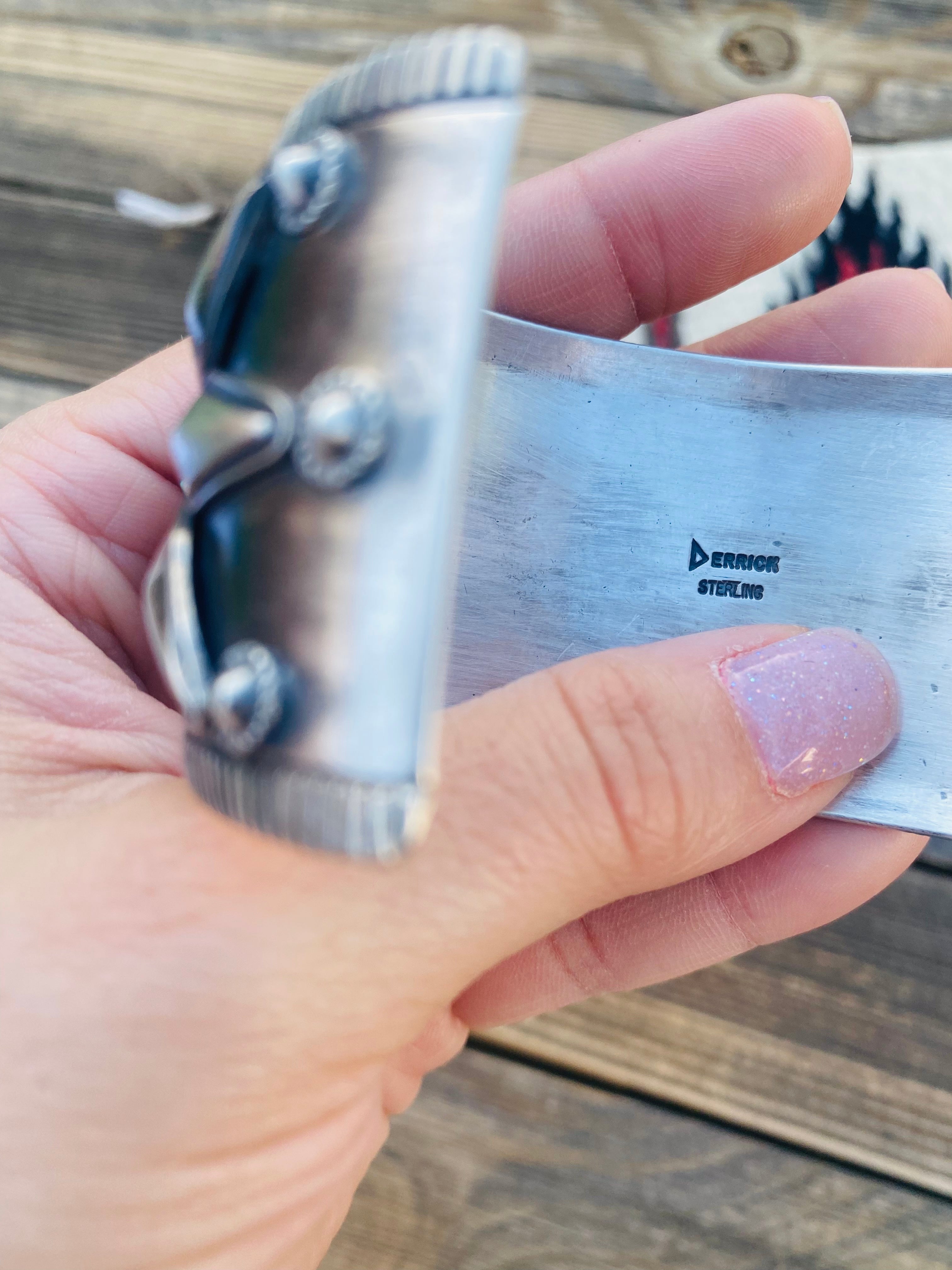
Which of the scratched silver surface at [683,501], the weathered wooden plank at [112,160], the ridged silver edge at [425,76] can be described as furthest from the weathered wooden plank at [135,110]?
the ridged silver edge at [425,76]

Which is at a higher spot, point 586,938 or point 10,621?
point 10,621

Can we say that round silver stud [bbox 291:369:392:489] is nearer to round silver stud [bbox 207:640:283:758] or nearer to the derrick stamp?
round silver stud [bbox 207:640:283:758]

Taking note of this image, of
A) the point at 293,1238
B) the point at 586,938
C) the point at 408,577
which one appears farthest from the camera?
the point at 586,938

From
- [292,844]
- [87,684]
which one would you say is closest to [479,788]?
[292,844]

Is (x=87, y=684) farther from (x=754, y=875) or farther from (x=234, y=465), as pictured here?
(x=754, y=875)

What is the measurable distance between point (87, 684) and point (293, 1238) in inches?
7.8

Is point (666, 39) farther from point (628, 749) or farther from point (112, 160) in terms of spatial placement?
point (628, 749)

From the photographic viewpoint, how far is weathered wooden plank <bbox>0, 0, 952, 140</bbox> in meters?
0.55

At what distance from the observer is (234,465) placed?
0.21m

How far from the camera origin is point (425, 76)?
20 cm

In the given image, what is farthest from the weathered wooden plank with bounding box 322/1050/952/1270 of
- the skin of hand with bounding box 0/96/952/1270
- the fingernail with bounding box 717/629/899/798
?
the fingernail with bounding box 717/629/899/798

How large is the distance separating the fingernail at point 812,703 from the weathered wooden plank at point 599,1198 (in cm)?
26

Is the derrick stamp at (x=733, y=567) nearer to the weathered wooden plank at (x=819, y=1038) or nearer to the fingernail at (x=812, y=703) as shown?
the fingernail at (x=812, y=703)

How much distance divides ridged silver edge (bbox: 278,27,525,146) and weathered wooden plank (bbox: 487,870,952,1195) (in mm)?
427
